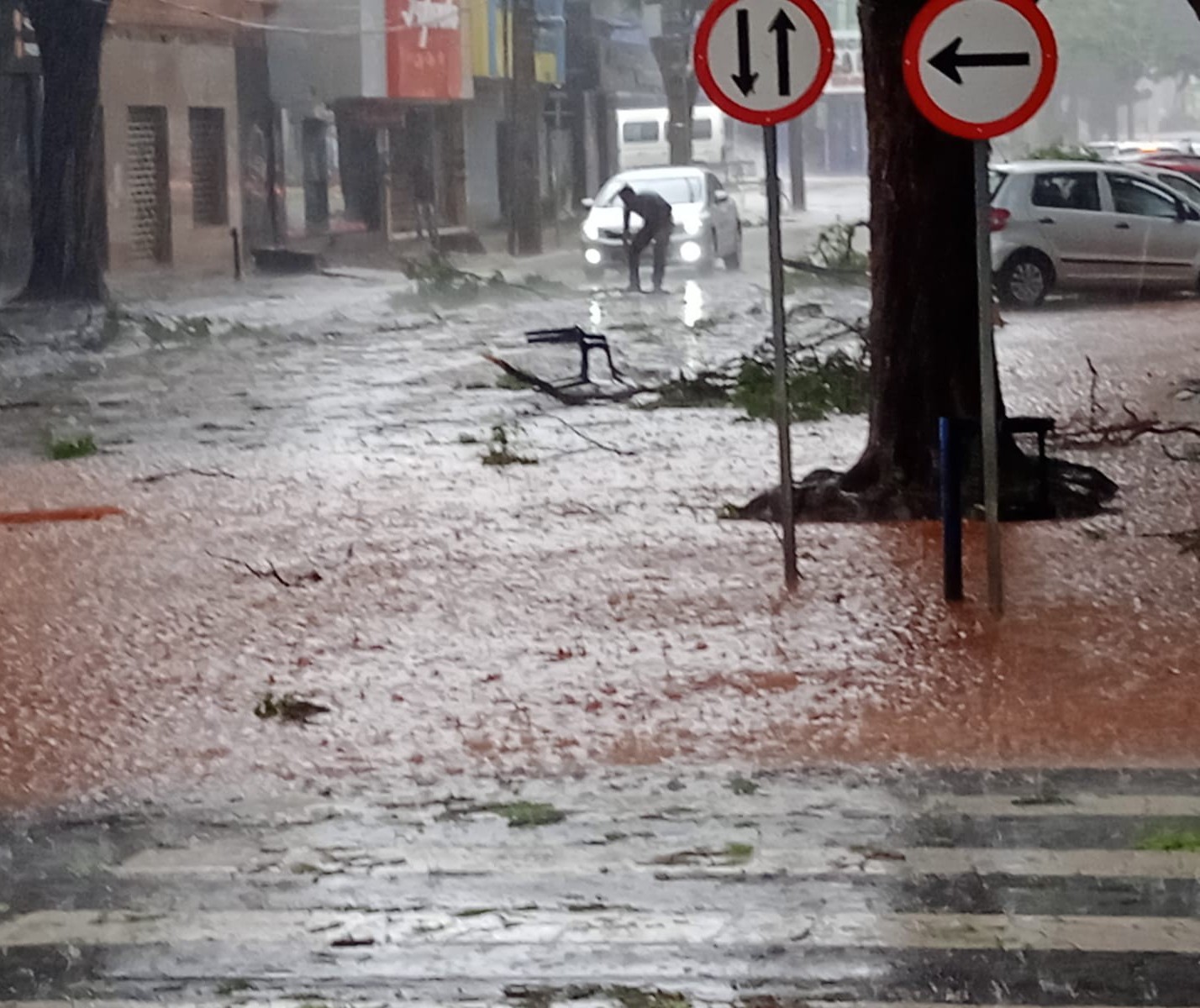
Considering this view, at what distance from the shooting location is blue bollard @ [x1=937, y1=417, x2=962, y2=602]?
383 inches

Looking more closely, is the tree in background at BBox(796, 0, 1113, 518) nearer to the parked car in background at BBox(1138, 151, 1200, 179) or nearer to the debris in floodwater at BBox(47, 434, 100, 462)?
the debris in floodwater at BBox(47, 434, 100, 462)

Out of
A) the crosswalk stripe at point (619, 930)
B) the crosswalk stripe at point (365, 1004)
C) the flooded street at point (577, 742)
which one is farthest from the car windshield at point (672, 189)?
the crosswalk stripe at point (365, 1004)

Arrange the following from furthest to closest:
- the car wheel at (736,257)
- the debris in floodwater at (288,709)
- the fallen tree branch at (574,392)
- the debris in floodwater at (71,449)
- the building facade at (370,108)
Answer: the building facade at (370,108)
the car wheel at (736,257)
the fallen tree branch at (574,392)
the debris in floodwater at (71,449)
the debris in floodwater at (288,709)

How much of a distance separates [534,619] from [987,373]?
2310 mm

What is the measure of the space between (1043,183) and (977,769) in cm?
1978

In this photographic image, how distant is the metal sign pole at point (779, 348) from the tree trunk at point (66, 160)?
652 inches

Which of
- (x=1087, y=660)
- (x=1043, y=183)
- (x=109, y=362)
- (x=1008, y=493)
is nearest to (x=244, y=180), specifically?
(x=109, y=362)

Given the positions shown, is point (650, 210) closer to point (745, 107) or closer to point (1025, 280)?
point (1025, 280)

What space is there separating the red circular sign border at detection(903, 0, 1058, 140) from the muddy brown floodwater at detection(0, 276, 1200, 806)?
209 cm

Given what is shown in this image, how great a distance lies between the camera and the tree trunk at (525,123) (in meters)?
33.0

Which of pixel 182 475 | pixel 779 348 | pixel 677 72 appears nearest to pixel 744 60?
pixel 779 348

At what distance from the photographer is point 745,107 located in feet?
32.8

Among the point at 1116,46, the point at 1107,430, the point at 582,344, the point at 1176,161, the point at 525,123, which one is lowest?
the point at 1107,430

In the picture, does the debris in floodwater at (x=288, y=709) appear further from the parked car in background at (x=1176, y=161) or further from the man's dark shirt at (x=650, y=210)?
the parked car in background at (x=1176, y=161)
